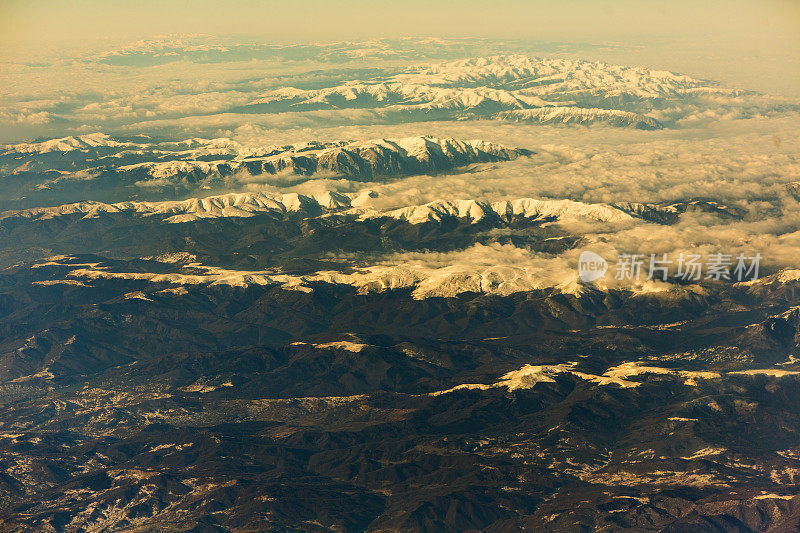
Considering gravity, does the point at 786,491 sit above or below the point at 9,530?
above

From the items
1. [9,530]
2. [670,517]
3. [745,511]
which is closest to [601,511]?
[670,517]

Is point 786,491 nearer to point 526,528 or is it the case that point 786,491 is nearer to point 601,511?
point 601,511

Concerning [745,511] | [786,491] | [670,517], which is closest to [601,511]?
[670,517]

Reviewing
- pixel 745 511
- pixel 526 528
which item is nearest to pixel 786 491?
pixel 745 511

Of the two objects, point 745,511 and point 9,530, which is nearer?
point 745,511

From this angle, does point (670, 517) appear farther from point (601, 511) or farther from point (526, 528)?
point (526, 528)

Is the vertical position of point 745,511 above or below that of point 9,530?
above

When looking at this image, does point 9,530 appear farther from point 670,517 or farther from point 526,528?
point 670,517
